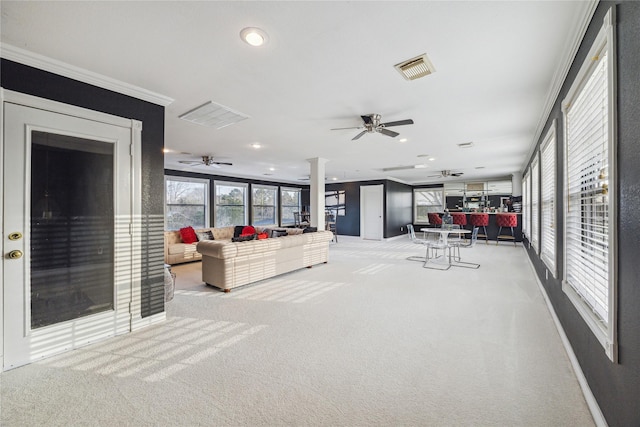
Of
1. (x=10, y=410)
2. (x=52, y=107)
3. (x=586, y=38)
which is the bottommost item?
(x=10, y=410)

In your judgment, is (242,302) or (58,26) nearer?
(58,26)

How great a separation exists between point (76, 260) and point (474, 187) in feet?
39.6

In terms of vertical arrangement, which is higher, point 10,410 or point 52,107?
point 52,107

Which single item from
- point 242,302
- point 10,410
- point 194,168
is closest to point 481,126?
point 242,302

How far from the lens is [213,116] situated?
3.51 m

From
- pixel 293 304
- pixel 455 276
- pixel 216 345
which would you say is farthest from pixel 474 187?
pixel 216 345

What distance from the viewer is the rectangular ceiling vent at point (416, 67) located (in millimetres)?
2248

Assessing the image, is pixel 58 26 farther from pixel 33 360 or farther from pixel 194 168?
pixel 194 168

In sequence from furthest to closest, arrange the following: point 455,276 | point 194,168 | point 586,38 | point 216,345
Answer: point 194,168 < point 455,276 < point 216,345 < point 586,38

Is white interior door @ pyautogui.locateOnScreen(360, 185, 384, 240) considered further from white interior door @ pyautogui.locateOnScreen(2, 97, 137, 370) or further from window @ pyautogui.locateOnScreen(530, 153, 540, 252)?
white interior door @ pyautogui.locateOnScreen(2, 97, 137, 370)

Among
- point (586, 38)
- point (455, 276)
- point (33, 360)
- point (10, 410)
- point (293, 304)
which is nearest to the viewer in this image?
point (10, 410)

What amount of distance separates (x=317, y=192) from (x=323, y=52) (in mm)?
4208

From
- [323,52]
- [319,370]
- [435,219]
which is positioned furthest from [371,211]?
[319,370]

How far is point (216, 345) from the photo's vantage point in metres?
2.45
